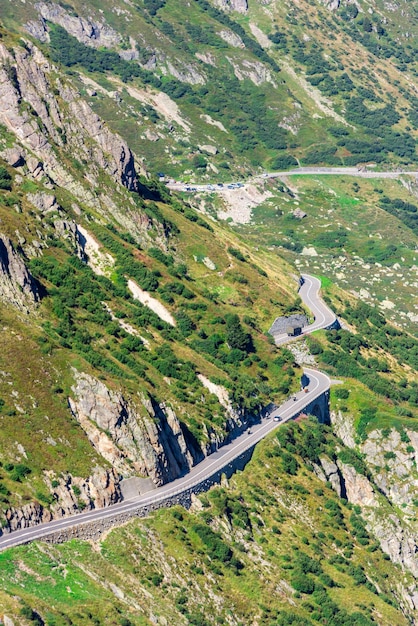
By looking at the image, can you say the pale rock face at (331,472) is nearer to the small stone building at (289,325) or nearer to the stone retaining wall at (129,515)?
the stone retaining wall at (129,515)

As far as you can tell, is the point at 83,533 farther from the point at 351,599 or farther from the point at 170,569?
the point at 351,599

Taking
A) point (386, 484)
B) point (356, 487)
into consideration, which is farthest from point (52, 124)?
point (386, 484)

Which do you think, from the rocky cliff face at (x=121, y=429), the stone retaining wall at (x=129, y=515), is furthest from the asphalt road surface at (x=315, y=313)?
the rocky cliff face at (x=121, y=429)

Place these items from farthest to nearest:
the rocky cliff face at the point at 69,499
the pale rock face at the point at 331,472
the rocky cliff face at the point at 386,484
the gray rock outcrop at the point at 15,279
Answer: the pale rock face at the point at 331,472
the rocky cliff face at the point at 386,484
the gray rock outcrop at the point at 15,279
the rocky cliff face at the point at 69,499

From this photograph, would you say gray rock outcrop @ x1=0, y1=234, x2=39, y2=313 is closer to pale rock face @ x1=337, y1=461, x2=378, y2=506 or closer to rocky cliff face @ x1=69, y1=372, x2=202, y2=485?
rocky cliff face @ x1=69, y1=372, x2=202, y2=485

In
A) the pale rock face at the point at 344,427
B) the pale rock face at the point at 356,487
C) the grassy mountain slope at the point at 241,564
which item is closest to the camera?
the grassy mountain slope at the point at 241,564

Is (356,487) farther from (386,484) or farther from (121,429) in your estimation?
(121,429)
